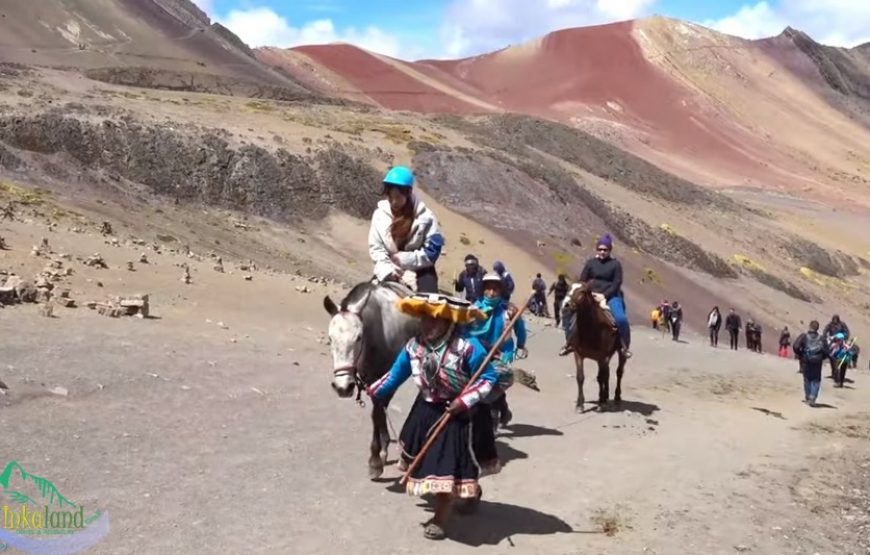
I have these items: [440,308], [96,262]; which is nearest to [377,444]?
[440,308]

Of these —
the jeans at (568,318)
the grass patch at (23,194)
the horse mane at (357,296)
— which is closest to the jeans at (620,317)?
the jeans at (568,318)

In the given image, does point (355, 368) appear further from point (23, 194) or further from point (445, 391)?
point (23, 194)

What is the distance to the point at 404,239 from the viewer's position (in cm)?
769

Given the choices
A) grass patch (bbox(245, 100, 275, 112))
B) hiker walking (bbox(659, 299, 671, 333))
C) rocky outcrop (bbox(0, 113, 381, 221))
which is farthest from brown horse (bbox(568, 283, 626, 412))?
grass patch (bbox(245, 100, 275, 112))

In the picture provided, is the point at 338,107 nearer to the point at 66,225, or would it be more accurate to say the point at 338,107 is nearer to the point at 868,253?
the point at 66,225

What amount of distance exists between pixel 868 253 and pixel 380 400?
227 feet

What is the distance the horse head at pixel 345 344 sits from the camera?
6457 millimetres

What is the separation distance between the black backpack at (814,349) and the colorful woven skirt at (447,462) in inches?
476

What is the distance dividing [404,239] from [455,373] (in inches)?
70.0

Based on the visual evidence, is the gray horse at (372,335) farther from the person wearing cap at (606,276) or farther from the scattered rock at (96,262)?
the scattered rock at (96,262)

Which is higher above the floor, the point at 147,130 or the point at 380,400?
the point at 147,130

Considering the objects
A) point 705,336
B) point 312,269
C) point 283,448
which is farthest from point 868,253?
point 283,448

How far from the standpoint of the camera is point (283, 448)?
8.59 meters

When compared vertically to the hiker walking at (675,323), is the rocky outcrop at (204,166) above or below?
above
